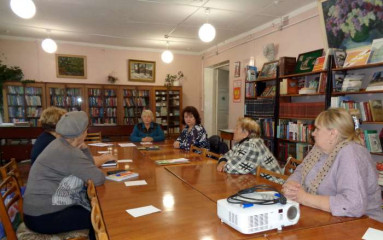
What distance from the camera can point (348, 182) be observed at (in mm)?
1414

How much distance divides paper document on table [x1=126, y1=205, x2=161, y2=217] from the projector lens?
0.68 m

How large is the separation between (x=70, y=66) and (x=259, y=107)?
5098 millimetres

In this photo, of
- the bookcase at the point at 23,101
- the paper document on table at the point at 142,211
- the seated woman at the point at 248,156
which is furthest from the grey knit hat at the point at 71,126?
the bookcase at the point at 23,101

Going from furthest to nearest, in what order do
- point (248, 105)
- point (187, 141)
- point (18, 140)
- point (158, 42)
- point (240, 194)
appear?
point (158, 42)
point (18, 140)
point (248, 105)
point (187, 141)
point (240, 194)

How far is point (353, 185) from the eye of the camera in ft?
4.58

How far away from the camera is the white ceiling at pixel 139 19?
4.37 metres

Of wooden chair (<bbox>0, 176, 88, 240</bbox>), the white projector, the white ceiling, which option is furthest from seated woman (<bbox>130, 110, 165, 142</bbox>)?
the white projector

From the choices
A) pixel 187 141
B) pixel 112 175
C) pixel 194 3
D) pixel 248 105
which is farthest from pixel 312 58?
pixel 112 175

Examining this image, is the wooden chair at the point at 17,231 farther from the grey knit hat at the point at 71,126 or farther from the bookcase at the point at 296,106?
the bookcase at the point at 296,106

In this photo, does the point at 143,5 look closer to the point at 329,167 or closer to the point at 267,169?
the point at 267,169

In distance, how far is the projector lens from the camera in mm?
1232

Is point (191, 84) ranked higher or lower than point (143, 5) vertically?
lower

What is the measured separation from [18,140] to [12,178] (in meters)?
4.74

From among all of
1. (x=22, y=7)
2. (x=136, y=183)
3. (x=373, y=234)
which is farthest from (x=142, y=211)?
(x=22, y=7)
